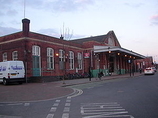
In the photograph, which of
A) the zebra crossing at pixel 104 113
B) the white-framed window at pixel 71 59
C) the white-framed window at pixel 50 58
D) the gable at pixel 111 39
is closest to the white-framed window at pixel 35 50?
the white-framed window at pixel 50 58

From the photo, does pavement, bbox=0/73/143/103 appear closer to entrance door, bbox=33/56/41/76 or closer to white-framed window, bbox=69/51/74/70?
entrance door, bbox=33/56/41/76

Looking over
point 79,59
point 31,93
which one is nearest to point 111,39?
point 79,59

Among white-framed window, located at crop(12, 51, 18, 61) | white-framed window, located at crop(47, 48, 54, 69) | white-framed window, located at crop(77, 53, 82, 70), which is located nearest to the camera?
white-framed window, located at crop(12, 51, 18, 61)

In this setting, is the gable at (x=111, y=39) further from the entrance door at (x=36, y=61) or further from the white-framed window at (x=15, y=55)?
the white-framed window at (x=15, y=55)

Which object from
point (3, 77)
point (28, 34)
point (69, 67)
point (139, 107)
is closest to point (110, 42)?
point (69, 67)

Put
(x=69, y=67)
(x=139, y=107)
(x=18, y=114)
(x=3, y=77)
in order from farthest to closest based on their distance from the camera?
1. (x=69, y=67)
2. (x=3, y=77)
3. (x=139, y=107)
4. (x=18, y=114)

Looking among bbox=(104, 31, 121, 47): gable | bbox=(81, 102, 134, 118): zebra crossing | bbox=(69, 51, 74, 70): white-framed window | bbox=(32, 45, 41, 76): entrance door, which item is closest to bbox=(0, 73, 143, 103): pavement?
bbox=(81, 102, 134, 118): zebra crossing

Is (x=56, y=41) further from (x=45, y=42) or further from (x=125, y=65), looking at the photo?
(x=125, y=65)

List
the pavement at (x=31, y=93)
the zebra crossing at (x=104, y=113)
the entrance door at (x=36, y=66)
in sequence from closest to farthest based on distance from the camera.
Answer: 1. the zebra crossing at (x=104, y=113)
2. the pavement at (x=31, y=93)
3. the entrance door at (x=36, y=66)

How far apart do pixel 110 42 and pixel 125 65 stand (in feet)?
37.9

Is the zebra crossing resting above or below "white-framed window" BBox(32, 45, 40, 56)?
below

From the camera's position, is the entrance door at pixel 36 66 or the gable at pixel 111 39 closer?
the entrance door at pixel 36 66

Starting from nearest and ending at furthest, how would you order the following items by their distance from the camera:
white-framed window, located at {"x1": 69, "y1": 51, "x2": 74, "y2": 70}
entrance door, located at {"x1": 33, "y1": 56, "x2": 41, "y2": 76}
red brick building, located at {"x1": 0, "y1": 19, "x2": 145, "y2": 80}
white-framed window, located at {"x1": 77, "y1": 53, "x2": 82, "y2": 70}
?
red brick building, located at {"x1": 0, "y1": 19, "x2": 145, "y2": 80}, entrance door, located at {"x1": 33, "y1": 56, "x2": 41, "y2": 76}, white-framed window, located at {"x1": 69, "y1": 51, "x2": 74, "y2": 70}, white-framed window, located at {"x1": 77, "y1": 53, "x2": 82, "y2": 70}

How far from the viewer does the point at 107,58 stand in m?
39.2
